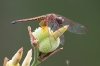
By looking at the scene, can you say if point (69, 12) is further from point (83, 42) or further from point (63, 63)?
point (63, 63)

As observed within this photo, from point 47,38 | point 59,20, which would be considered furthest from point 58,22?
point 47,38

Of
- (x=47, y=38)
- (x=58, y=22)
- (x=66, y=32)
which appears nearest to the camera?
(x=47, y=38)

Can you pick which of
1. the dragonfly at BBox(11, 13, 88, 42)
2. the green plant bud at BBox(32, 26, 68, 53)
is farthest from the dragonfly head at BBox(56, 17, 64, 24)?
the green plant bud at BBox(32, 26, 68, 53)

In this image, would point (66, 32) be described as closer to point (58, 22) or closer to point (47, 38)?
point (58, 22)

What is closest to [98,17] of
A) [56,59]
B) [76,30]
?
[56,59]

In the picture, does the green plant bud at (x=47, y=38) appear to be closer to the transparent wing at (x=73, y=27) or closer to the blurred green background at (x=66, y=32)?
the transparent wing at (x=73, y=27)

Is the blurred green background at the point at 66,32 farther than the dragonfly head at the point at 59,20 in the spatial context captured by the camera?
Yes

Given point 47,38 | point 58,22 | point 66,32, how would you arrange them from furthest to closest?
point 66,32
point 58,22
point 47,38

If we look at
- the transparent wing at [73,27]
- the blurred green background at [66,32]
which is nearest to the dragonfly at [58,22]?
the transparent wing at [73,27]
